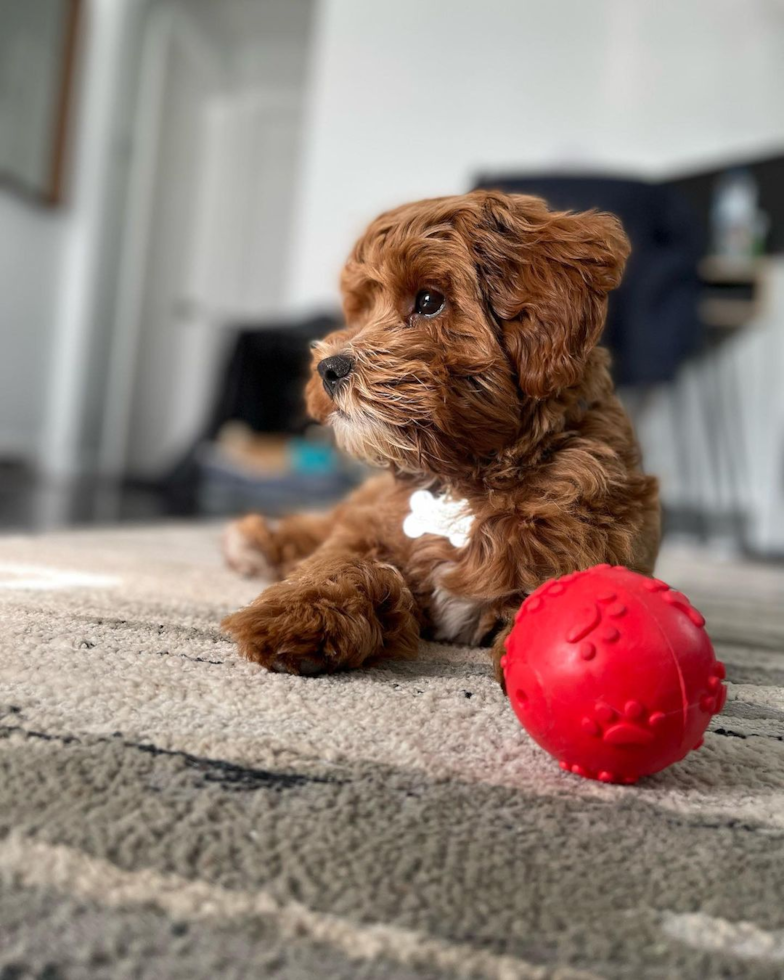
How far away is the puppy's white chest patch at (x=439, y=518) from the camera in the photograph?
131 centimetres

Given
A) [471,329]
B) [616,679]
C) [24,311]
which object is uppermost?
[24,311]

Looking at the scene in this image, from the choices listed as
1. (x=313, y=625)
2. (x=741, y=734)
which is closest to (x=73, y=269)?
(x=313, y=625)

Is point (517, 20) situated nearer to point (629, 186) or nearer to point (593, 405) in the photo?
point (629, 186)

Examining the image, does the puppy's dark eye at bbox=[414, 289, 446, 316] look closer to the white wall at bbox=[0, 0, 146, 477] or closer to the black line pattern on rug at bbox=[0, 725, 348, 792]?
the black line pattern on rug at bbox=[0, 725, 348, 792]

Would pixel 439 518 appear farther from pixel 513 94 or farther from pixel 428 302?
A: pixel 513 94

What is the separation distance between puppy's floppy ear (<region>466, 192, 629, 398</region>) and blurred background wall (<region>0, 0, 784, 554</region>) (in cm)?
214

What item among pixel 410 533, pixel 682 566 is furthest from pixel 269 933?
pixel 682 566

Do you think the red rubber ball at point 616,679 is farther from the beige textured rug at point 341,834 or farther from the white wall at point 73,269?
the white wall at point 73,269

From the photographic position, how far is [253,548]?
185 cm

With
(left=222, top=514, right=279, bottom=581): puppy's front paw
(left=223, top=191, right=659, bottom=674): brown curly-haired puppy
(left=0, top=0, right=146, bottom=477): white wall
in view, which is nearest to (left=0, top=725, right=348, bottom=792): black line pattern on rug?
(left=223, top=191, right=659, bottom=674): brown curly-haired puppy

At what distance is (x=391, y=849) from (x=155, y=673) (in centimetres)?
45

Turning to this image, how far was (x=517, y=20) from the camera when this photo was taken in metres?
5.42

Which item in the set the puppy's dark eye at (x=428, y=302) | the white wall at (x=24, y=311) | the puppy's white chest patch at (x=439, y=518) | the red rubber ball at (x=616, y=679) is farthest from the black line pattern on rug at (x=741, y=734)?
the white wall at (x=24, y=311)

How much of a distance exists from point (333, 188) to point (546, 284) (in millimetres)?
5004
